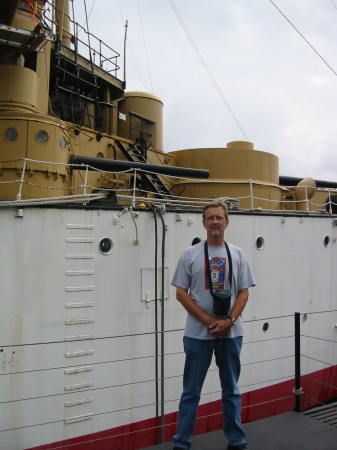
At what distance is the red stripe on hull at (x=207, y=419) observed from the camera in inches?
223

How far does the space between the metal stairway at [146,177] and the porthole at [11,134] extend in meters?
2.80

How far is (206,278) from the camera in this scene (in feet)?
10.6

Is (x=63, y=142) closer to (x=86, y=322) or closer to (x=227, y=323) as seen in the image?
(x=86, y=322)

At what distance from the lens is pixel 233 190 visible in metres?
9.54

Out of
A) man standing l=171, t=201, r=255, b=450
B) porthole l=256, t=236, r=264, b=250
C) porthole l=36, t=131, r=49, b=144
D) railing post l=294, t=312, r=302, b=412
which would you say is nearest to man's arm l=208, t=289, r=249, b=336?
man standing l=171, t=201, r=255, b=450

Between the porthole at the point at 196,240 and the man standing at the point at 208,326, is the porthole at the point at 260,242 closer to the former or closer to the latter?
the porthole at the point at 196,240

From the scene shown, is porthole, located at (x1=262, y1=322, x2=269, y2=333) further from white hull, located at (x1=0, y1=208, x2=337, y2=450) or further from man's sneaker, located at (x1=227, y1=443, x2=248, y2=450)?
man's sneaker, located at (x1=227, y1=443, x2=248, y2=450)

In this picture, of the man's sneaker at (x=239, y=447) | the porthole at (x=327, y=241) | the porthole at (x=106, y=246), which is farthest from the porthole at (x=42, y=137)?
the porthole at (x=327, y=241)

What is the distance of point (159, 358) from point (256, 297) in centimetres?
223

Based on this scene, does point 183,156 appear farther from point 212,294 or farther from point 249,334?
point 212,294

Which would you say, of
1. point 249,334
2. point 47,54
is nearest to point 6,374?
point 249,334

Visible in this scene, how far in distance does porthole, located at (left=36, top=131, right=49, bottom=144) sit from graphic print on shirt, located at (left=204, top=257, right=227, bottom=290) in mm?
3870

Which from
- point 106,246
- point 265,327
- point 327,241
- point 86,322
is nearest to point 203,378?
point 86,322

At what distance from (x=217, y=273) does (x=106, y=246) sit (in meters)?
2.93
